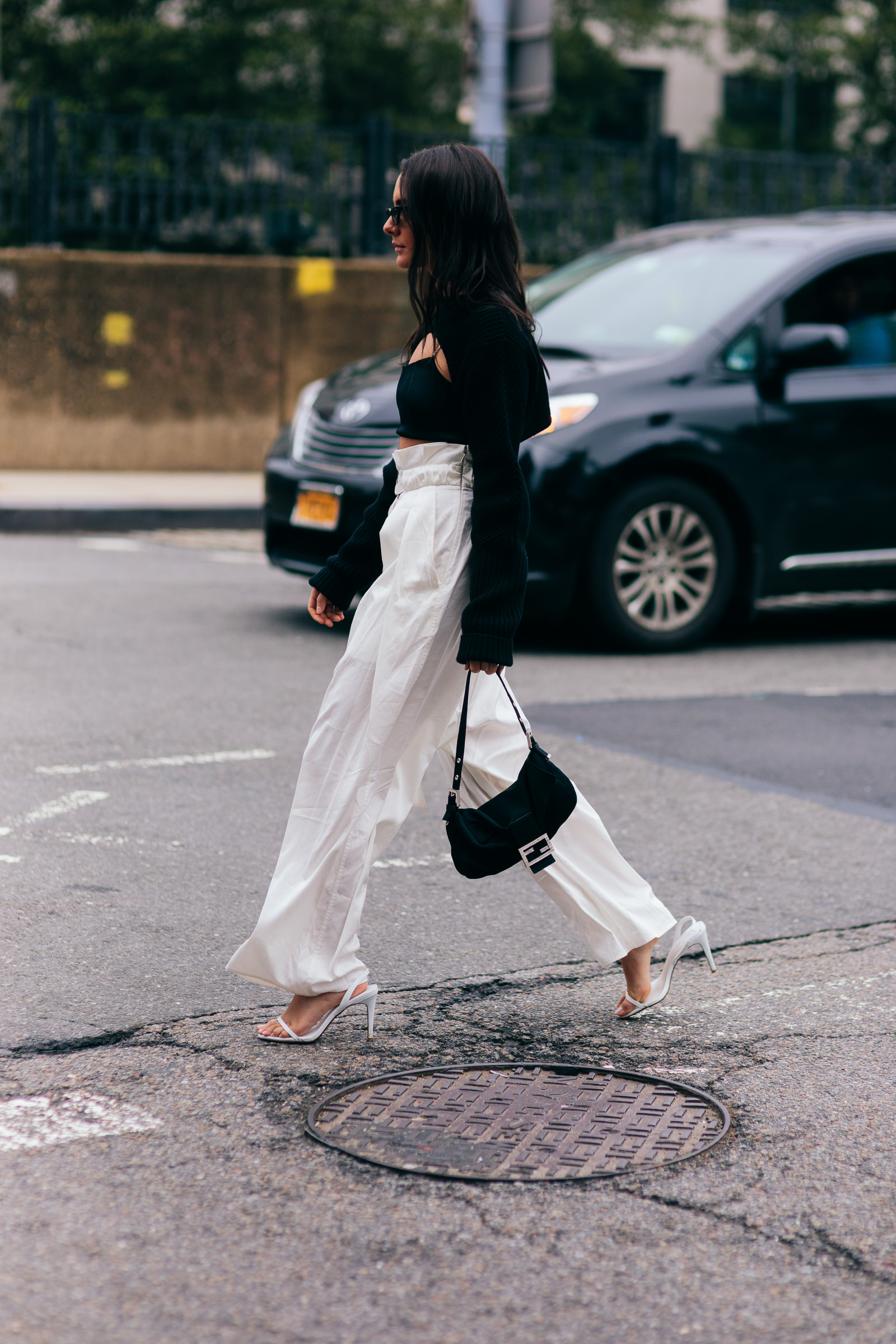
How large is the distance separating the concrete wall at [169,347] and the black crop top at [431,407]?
34.6 ft

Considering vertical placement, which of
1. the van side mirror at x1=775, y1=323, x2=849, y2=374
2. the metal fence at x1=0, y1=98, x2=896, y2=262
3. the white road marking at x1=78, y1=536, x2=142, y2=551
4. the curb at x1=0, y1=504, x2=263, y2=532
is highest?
the metal fence at x1=0, y1=98, x2=896, y2=262

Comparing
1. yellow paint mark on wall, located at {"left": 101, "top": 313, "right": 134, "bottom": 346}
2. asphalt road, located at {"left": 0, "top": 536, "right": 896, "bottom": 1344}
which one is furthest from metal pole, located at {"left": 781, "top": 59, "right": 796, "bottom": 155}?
asphalt road, located at {"left": 0, "top": 536, "right": 896, "bottom": 1344}

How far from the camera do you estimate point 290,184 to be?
14078 millimetres

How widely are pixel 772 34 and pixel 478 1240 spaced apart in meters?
40.0

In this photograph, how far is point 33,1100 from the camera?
307cm

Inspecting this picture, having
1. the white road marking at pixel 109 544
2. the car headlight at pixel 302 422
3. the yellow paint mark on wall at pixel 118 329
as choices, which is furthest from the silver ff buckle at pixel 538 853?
the yellow paint mark on wall at pixel 118 329

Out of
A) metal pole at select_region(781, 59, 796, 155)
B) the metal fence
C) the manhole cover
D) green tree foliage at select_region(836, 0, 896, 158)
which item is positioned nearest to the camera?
the manhole cover

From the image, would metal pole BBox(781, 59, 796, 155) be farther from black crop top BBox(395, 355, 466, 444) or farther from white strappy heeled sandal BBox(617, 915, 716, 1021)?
black crop top BBox(395, 355, 466, 444)

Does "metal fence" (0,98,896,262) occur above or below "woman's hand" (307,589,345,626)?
above

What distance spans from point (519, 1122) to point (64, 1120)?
30.2 inches

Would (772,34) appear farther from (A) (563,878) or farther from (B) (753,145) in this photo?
(A) (563,878)

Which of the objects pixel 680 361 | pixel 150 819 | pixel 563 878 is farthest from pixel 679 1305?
pixel 680 361

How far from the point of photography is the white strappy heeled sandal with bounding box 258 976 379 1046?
338cm

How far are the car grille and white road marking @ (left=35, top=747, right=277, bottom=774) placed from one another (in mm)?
2062
